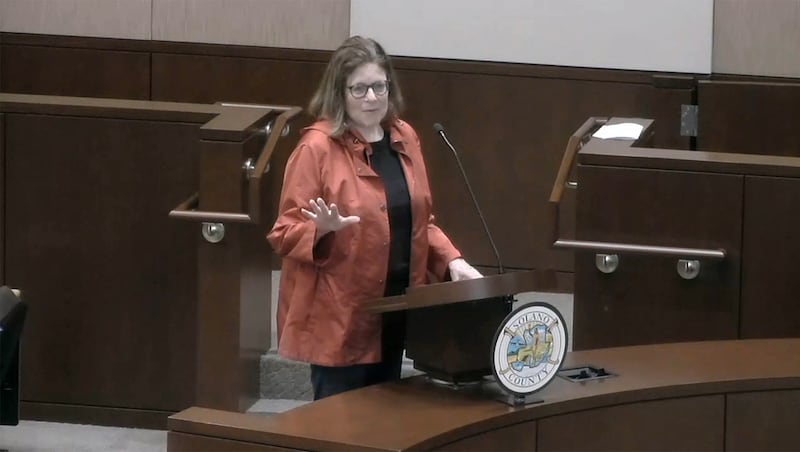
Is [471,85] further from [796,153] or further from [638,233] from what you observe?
[638,233]

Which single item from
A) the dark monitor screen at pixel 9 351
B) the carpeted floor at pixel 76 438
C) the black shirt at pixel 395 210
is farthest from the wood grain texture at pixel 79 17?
the black shirt at pixel 395 210

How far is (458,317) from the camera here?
3557mm

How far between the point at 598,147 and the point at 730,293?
0.62 m

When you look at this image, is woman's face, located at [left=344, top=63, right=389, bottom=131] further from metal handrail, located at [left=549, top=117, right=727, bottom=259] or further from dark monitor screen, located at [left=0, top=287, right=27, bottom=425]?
dark monitor screen, located at [left=0, top=287, right=27, bottom=425]

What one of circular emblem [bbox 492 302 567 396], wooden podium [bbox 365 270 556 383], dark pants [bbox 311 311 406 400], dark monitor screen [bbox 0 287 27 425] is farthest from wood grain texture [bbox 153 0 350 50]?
circular emblem [bbox 492 302 567 396]

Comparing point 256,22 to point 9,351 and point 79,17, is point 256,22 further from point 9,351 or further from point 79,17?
point 9,351

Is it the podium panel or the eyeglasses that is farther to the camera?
the eyeglasses

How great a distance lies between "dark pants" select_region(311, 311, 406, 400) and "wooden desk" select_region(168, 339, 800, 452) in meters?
0.49

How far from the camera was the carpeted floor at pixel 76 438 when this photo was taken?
18.1ft

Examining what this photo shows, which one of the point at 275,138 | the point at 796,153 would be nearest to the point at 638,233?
the point at 275,138

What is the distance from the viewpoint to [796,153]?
6480mm

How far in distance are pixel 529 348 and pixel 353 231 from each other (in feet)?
2.64

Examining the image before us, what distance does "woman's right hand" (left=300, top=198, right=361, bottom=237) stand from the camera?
3.93 metres

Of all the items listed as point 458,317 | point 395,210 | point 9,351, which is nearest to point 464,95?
point 9,351
